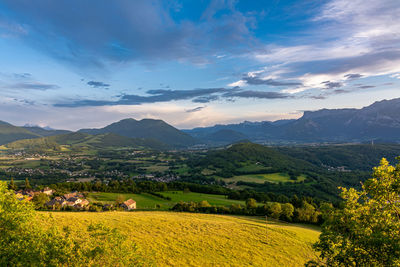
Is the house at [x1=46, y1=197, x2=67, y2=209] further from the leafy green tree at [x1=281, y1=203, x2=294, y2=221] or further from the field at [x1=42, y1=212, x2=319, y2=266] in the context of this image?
the leafy green tree at [x1=281, y1=203, x2=294, y2=221]

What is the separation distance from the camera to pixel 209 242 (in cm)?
4078

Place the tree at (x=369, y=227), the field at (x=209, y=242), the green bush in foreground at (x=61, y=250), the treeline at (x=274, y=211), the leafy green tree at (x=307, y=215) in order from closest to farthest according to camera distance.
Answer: the green bush in foreground at (x=61, y=250)
the tree at (x=369, y=227)
the field at (x=209, y=242)
the leafy green tree at (x=307, y=215)
the treeline at (x=274, y=211)

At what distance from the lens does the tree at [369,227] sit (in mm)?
15930

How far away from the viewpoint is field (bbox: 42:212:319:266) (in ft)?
113

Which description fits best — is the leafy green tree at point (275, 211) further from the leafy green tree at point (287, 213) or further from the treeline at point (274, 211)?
the leafy green tree at point (287, 213)

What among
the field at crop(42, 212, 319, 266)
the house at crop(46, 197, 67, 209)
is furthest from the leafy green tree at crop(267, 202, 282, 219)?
the house at crop(46, 197, 67, 209)

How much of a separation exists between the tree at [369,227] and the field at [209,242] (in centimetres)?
2070

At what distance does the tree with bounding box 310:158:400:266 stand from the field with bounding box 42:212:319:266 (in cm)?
2070

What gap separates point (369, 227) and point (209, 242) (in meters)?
29.9

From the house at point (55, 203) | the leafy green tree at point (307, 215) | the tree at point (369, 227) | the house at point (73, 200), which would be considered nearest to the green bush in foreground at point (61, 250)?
the tree at point (369, 227)

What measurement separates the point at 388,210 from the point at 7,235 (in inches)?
1315

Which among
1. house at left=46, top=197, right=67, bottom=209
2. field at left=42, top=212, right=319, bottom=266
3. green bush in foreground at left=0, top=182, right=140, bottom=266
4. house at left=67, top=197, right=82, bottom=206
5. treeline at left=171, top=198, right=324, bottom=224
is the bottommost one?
treeline at left=171, top=198, right=324, bottom=224

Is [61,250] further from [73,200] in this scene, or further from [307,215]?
[73,200]

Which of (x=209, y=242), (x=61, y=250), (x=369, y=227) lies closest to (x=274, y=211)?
(x=209, y=242)
